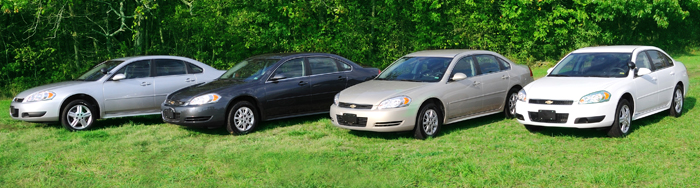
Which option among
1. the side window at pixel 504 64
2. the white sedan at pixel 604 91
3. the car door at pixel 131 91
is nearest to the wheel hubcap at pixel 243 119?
the car door at pixel 131 91

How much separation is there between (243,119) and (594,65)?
574 centimetres

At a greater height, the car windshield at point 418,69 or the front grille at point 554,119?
the car windshield at point 418,69

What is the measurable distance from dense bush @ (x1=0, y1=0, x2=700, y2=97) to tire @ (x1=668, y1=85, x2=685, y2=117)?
1350cm

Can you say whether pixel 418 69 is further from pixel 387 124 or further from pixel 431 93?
pixel 387 124

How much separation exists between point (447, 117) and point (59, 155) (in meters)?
5.67

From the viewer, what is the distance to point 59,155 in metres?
8.68

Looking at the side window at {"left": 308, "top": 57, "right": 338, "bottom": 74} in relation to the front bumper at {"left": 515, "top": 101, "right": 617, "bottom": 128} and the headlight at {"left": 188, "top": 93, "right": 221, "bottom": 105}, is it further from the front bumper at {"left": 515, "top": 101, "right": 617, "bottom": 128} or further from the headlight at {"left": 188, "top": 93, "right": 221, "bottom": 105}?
the front bumper at {"left": 515, "top": 101, "right": 617, "bottom": 128}

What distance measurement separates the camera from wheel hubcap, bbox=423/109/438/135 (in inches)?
373

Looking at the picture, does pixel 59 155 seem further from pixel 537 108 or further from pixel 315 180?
pixel 537 108

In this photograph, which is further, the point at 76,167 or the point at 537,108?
the point at 537,108

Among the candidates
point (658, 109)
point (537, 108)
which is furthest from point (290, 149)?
point (658, 109)

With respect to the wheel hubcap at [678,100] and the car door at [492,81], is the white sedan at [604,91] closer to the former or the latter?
the wheel hubcap at [678,100]

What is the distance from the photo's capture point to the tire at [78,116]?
1116 centimetres

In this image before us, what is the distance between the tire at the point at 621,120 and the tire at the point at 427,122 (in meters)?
2.46
